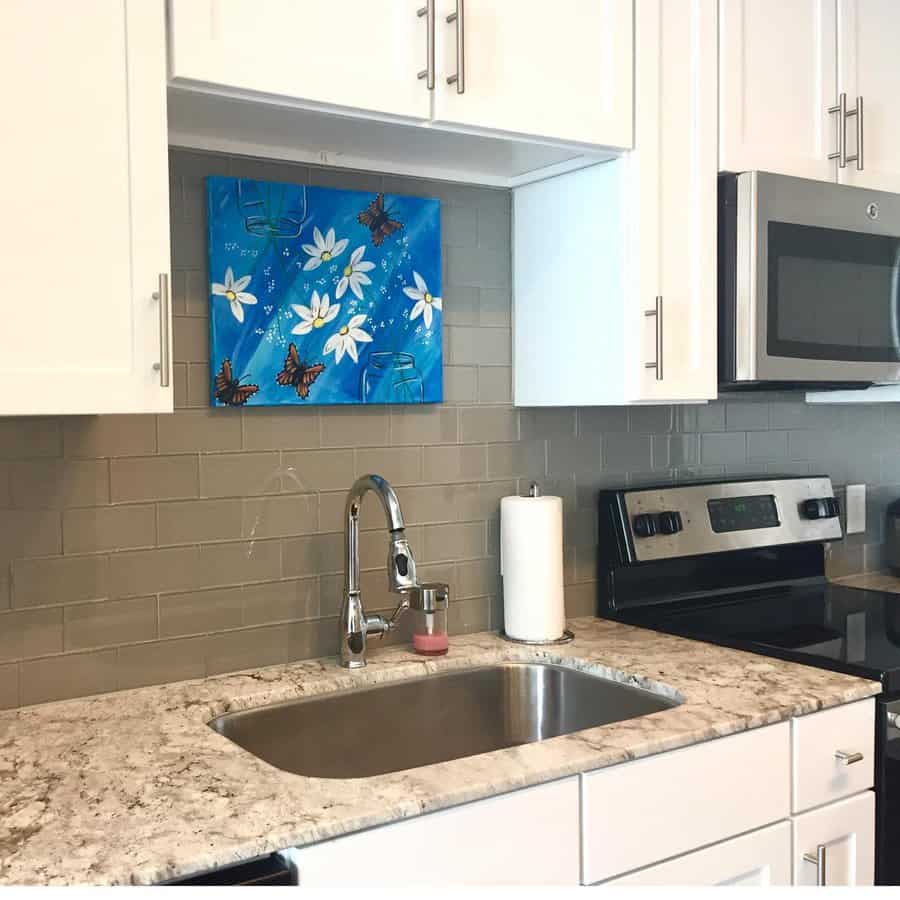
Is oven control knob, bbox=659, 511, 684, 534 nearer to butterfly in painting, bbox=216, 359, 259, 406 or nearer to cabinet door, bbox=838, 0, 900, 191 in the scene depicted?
cabinet door, bbox=838, 0, 900, 191

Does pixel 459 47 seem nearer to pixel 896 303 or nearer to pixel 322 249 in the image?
pixel 322 249

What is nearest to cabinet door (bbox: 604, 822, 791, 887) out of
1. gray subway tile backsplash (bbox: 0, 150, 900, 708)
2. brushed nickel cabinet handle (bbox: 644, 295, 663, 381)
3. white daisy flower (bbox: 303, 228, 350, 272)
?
gray subway tile backsplash (bbox: 0, 150, 900, 708)

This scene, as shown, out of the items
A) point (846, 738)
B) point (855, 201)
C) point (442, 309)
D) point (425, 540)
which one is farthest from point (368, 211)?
point (846, 738)

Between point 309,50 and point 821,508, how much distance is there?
1.78m

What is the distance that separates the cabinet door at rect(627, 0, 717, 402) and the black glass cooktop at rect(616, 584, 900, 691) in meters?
0.51

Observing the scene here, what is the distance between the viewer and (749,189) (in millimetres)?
2115

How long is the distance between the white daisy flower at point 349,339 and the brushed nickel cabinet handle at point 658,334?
0.55 m

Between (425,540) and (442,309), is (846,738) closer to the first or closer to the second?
(425,540)

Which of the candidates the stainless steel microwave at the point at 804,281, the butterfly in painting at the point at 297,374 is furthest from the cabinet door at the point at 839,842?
the butterfly in painting at the point at 297,374

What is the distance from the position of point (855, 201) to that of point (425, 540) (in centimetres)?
116

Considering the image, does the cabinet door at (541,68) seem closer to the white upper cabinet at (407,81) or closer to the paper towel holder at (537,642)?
the white upper cabinet at (407,81)

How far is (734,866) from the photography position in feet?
5.66

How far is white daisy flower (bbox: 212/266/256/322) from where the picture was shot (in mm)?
1930

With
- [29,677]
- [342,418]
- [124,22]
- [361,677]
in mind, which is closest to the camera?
[124,22]
